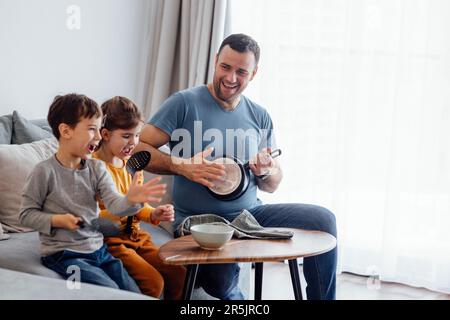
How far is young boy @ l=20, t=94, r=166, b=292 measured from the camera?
5.33ft

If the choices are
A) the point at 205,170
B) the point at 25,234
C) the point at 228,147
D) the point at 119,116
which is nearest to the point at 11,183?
the point at 25,234

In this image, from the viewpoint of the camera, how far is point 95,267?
1.68 m

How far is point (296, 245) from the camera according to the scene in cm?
173

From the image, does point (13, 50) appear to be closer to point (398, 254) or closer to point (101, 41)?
point (101, 41)

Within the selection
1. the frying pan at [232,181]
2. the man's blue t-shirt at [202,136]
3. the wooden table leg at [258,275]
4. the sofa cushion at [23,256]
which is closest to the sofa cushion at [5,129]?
the sofa cushion at [23,256]

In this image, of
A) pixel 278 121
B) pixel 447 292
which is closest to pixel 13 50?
pixel 278 121

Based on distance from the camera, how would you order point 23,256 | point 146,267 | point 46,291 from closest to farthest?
point 46,291 → point 23,256 → point 146,267

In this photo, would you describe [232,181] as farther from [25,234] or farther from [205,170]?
[25,234]

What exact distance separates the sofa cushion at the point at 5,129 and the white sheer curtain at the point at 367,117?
1.51 metres

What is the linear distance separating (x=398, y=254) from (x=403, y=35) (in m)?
1.15

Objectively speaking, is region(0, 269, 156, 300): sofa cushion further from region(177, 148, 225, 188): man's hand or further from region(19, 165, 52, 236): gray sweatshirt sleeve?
region(177, 148, 225, 188): man's hand

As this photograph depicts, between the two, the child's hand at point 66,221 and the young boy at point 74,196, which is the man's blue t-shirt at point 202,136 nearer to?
the young boy at point 74,196

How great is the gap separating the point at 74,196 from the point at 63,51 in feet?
4.16
